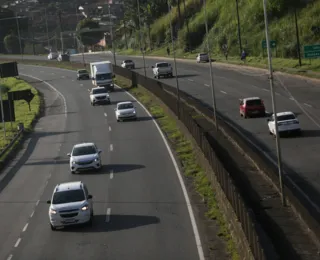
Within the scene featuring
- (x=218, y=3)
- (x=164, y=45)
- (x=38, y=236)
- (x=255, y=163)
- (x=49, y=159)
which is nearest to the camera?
(x=38, y=236)

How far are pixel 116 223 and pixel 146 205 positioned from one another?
3190 millimetres

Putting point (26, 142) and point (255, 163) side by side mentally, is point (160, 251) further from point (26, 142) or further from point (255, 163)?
point (26, 142)

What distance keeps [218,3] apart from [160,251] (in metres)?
112

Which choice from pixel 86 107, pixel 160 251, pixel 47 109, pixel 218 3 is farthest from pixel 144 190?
pixel 218 3

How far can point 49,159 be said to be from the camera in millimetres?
50531

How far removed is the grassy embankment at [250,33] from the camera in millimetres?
97938

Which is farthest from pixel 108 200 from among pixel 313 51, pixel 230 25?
pixel 230 25

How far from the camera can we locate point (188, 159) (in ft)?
142

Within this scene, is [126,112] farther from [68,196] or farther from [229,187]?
[229,187]

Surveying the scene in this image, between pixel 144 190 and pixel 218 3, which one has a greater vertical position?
pixel 218 3

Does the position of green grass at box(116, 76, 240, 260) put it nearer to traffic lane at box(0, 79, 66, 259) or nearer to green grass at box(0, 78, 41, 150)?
traffic lane at box(0, 79, 66, 259)

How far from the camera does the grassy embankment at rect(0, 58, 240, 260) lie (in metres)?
27.1

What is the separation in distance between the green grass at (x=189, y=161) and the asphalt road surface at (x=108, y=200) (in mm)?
836

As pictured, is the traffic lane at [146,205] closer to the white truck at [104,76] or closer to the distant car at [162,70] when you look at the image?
the white truck at [104,76]
